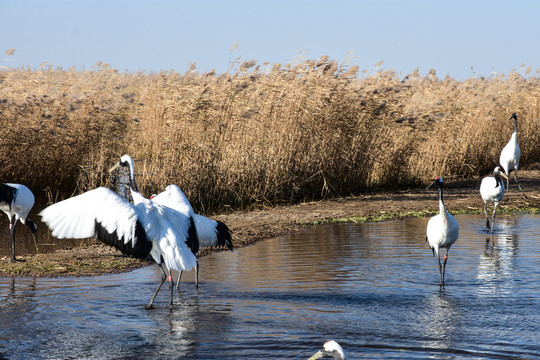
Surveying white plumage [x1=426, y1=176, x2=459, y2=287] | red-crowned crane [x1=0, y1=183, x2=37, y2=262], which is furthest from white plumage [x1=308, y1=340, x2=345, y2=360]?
red-crowned crane [x1=0, y1=183, x2=37, y2=262]

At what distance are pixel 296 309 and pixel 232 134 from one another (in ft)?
24.9

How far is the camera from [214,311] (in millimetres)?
6133

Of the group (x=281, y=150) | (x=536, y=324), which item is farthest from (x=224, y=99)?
(x=536, y=324)

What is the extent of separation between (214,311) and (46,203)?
7719mm

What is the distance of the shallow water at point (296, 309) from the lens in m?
5.14

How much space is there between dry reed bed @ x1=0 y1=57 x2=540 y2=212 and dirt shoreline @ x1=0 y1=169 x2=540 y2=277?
746mm

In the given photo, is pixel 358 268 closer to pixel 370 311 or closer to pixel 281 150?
pixel 370 311

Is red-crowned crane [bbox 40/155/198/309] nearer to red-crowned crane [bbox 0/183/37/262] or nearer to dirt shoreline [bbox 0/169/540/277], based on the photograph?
dirt shoreline [bbox 0/169/540/277]

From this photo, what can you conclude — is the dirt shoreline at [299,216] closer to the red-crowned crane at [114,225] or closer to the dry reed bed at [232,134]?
the dry reed bed at [232,134]

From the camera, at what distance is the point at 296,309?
612cm

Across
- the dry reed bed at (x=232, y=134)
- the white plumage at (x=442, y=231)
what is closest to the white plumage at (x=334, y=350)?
the white plumage at (x=442, y=231)

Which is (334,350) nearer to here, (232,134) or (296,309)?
(296,309)

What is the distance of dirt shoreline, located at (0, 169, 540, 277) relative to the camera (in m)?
8.02

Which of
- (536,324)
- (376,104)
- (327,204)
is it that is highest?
(376,104)
